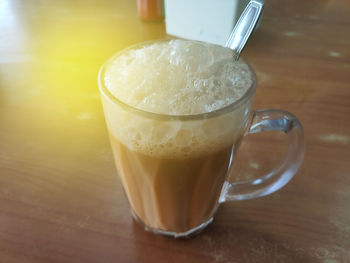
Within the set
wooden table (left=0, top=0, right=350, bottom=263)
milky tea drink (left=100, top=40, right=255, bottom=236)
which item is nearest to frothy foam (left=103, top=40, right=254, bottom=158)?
milky tea drink (left=100, top=40, right=255, bottom=236)

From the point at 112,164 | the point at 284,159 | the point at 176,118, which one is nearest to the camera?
the point at 176,118

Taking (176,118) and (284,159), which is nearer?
(176,118)

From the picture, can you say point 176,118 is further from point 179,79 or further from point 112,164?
point 112,164

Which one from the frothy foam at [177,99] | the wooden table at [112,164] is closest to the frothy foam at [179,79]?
the frothy foam at [177,99]

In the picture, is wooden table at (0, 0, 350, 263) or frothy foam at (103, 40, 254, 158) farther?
wooden table at (0, 0, 350, 263)

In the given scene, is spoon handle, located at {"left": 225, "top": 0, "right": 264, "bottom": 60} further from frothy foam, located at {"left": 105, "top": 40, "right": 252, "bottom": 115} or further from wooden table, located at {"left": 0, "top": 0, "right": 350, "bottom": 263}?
wooden table, located at {"left": 0, "top": 0, "right": 350, "bottom": 263}

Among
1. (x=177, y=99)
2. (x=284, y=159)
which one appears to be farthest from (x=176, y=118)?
(x=284, y=159)

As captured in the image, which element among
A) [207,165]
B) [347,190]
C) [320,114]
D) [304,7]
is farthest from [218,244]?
[304,7]

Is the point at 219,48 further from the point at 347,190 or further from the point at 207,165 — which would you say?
the point at 347,190
